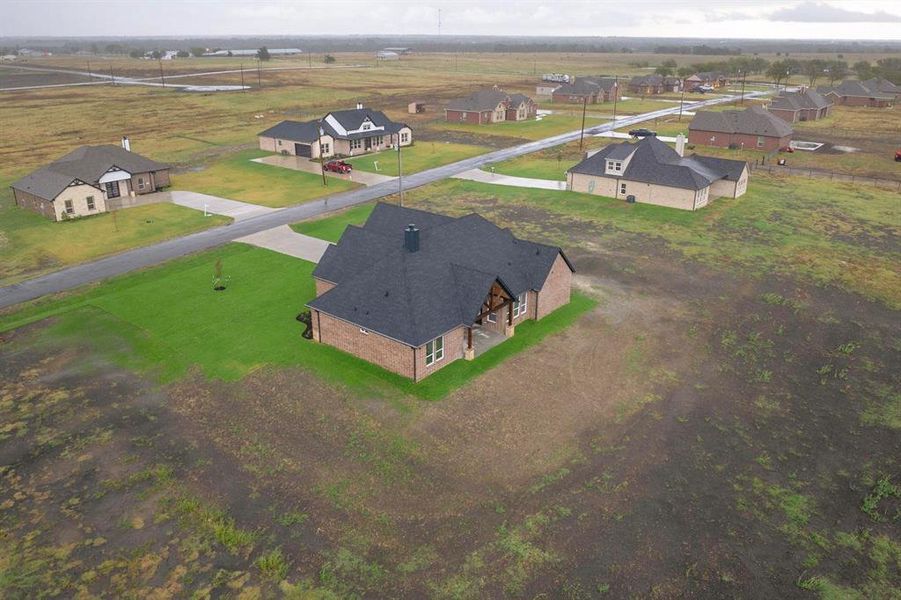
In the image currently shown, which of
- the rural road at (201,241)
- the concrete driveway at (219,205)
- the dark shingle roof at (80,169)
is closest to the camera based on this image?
the rural road at (201,241)

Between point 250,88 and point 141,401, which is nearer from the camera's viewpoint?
point 141,401

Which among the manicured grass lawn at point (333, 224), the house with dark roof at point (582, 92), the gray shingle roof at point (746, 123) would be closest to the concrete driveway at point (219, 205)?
the manicured grass lawn at point (333, 224)

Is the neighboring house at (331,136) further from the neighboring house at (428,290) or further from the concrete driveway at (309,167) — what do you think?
the neighboring house at (428,290)

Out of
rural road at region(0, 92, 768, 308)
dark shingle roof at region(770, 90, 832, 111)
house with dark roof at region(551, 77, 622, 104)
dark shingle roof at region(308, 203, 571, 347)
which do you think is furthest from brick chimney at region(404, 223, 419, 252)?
house with dark roof at region(551, 77, 622, 104)

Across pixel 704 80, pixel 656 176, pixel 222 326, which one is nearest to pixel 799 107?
pixel 704 80

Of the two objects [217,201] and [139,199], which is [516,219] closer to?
[217,201]

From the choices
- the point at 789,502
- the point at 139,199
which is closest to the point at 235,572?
the point at 789,502

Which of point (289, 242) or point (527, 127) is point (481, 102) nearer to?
point (527, 127)
